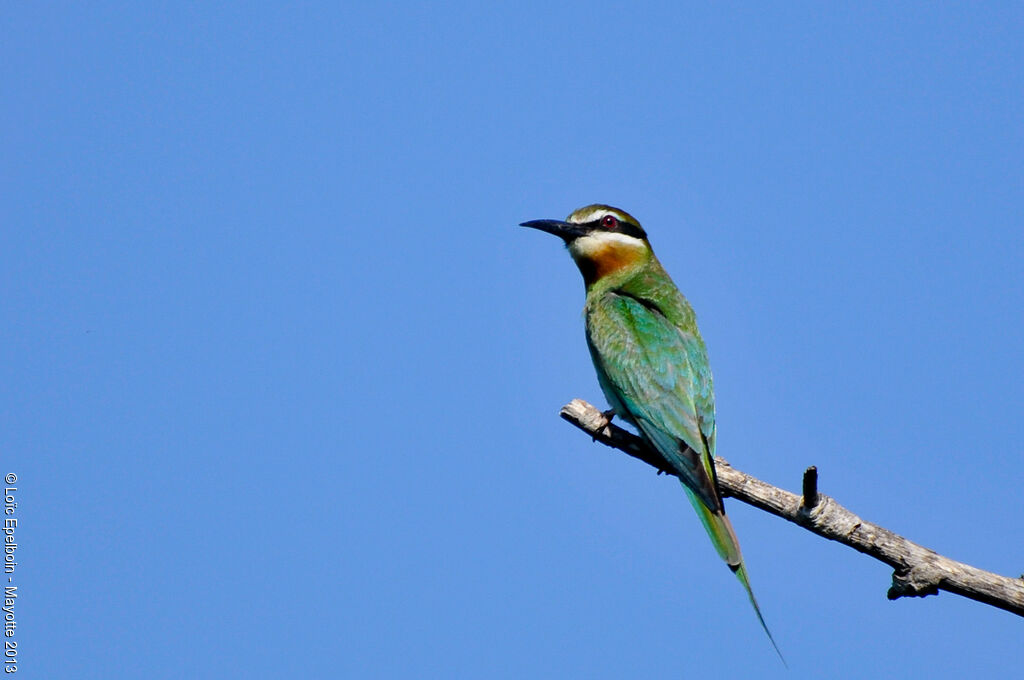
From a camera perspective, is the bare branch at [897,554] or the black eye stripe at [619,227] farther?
the black eye stripe at [619,227]

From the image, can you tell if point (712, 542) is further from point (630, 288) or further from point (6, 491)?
point (6, 491)

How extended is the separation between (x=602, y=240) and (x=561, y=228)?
28cm

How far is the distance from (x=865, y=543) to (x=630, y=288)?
101 inches

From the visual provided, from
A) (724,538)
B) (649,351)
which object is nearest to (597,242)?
(649,351)

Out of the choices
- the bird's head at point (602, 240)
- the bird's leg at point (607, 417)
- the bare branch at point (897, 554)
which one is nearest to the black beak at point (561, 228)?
the bird's head at point (602, 240)

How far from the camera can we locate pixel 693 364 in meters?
5.50

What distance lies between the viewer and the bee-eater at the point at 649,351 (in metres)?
4.70

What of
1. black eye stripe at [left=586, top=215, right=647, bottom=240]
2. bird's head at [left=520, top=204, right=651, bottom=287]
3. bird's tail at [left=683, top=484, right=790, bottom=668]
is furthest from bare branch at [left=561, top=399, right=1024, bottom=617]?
black eye stripe at [left=586, top=215, right=647, bottom=240]

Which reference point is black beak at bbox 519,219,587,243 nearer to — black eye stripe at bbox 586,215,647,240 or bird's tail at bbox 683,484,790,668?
black eye stripe at bbox 586,215,647,240

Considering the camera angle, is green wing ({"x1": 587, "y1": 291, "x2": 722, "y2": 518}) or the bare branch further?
green wing ({"x1": 587, "y1": 291, "x2": 722, "y2": 518})

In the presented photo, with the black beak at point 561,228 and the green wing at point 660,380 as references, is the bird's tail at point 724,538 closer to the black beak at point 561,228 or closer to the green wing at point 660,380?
the green wing at point 660,380

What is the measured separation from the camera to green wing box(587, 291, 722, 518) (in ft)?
16.0

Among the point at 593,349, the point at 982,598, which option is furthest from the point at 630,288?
the point at 982,598

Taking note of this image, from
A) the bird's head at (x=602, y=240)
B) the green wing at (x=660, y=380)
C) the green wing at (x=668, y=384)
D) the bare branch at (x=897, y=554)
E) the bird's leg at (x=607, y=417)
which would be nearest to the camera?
the bare branch at (x=897, y=554)
